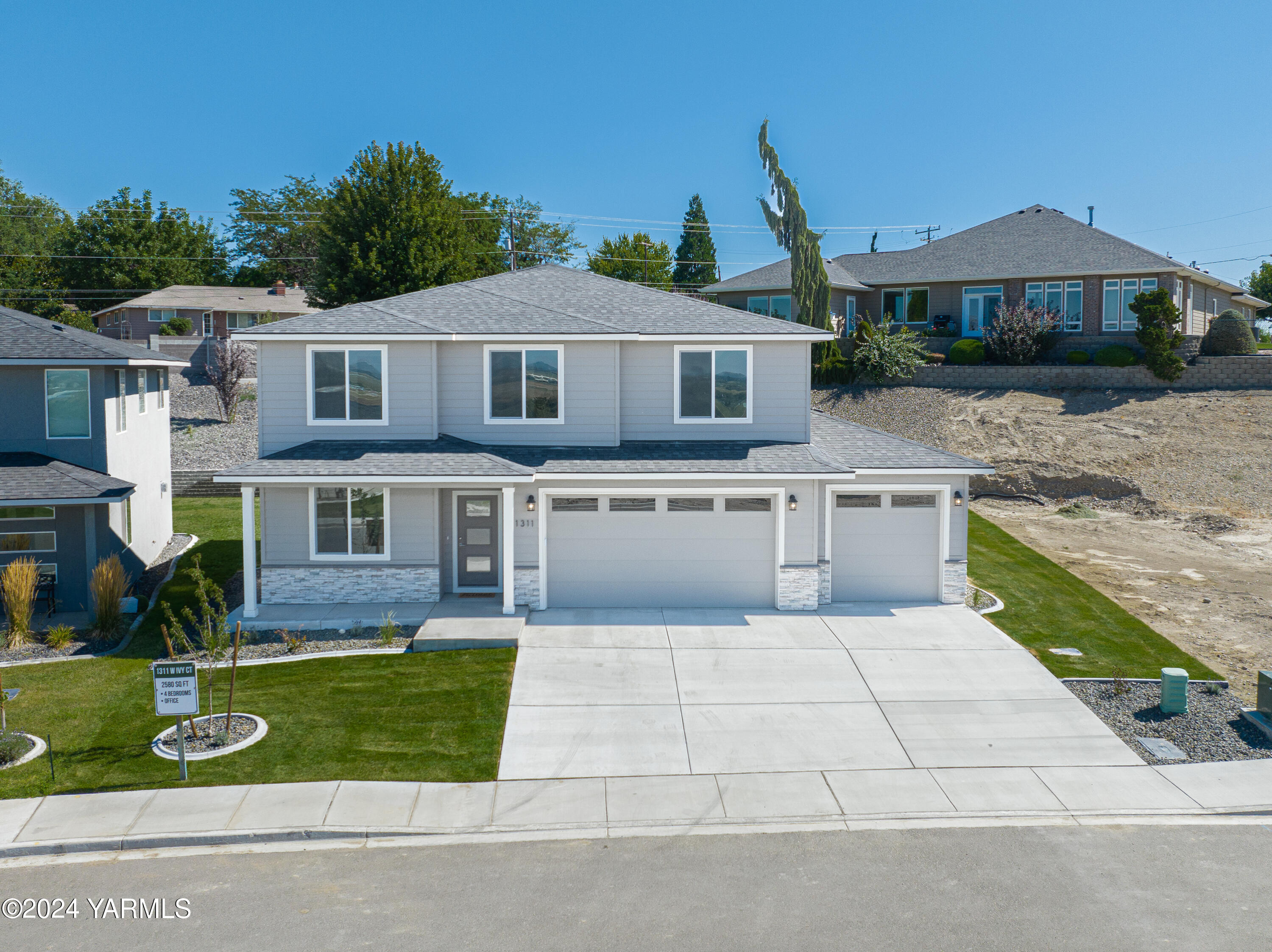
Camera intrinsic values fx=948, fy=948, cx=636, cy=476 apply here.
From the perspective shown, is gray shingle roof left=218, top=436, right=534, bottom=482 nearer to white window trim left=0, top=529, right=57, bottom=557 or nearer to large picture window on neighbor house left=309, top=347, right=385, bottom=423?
large picture window on neighbor house left=309, top=347, right=385, bottom=423

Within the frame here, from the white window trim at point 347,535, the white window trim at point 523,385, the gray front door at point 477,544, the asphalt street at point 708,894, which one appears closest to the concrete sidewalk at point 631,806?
the asphalt street at point 708,894

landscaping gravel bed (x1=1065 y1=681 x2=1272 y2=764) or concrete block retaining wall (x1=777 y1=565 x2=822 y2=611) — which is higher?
concrete block retaining wall (x1=777 y1=565 x2=822 y2=611)

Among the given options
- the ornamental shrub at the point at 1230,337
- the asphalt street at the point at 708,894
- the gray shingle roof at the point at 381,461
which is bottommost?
the asphalt street at the point at 708,894

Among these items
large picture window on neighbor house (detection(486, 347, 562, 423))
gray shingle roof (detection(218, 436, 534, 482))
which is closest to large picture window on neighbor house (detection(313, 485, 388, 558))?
gray shingle roof (detection(218, 436, 534, 482))

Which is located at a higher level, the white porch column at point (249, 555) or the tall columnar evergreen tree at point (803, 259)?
the tall columnar evergreen tree at point (803, 259)

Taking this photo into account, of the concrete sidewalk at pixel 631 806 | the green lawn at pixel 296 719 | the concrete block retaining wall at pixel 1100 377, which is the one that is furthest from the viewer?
the concrete block retaining wall at pixel 1100 377

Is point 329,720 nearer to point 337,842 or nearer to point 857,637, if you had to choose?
point 337,842

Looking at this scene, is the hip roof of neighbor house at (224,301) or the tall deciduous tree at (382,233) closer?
the tall deciduous tree at (382,233)

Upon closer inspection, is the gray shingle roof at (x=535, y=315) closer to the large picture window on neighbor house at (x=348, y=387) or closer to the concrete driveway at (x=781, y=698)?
the large picture window on neighbor house at (x=348, y=387)
